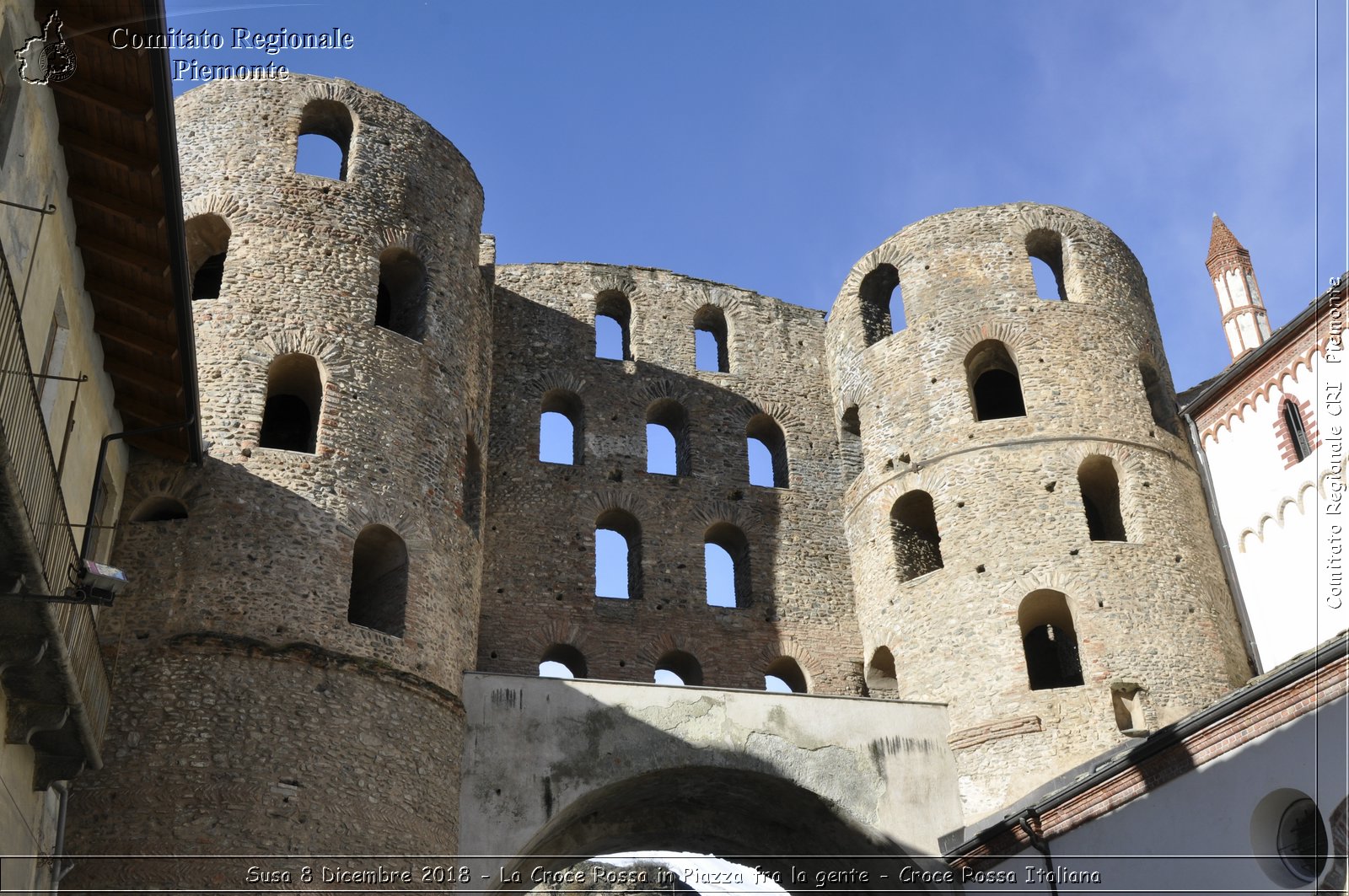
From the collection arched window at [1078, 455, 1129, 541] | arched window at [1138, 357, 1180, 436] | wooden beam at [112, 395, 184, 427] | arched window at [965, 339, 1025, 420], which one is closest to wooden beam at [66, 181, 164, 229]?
wooden beam at [112, 395, 184, 427]

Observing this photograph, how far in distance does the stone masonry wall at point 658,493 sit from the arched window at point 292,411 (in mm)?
3108

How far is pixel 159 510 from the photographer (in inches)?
615

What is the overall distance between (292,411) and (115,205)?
5941mm

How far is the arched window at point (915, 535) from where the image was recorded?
65.7 feet

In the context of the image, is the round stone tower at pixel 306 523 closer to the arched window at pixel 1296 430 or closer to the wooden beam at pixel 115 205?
the wooden beam at pixel 115 205

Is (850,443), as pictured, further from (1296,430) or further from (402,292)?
(402,292)

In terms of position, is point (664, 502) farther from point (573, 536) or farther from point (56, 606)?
point (56, 606)

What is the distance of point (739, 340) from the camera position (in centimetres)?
2330

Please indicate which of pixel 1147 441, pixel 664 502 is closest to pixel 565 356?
pixel 664 502

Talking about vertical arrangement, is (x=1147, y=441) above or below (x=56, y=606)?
above

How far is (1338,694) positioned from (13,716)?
10807mm

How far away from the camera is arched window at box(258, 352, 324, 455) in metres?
17.1

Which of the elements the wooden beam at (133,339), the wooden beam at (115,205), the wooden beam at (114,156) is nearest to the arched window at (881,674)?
the wooden beam at (133,339)

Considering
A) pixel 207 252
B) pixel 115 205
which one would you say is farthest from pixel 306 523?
pixel 207 252
